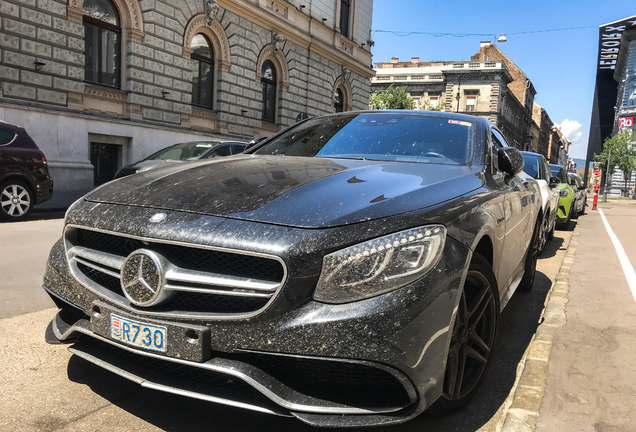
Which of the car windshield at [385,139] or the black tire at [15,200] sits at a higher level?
the car windshield at [385,139]

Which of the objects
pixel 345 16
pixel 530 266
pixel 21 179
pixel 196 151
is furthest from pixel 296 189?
pixel 345 16

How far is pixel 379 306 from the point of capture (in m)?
1.73

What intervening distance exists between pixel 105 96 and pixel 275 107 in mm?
8176

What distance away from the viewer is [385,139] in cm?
331

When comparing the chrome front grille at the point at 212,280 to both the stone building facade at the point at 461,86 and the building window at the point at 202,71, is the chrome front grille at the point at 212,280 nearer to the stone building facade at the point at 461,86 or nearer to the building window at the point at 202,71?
the building window at the point at 202,71

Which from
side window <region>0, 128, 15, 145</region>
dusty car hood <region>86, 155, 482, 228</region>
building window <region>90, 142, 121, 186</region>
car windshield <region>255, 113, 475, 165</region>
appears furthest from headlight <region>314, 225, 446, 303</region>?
building window <region>90, 142, 121, 186</region>

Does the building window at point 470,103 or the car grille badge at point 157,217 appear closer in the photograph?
the car grille badge at point 157,217

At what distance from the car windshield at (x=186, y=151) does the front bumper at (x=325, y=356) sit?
9308 mm

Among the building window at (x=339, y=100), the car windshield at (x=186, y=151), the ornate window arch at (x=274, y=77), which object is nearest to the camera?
the car windshield at (x=186, y=151)

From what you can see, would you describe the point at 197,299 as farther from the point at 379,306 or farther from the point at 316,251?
the point at 379,306

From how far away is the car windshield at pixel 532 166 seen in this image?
8266mm

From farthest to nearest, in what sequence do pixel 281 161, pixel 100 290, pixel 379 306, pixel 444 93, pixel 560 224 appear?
pixel 444 93 → pixel 560 224 → pixel 281 161 → pixel 100 290 → pixel 379 306

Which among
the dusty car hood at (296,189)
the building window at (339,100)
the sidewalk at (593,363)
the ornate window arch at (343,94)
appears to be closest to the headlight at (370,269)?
the dusty car hood at (296,189)

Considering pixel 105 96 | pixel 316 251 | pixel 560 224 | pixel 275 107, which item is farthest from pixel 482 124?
pixel 275 107
